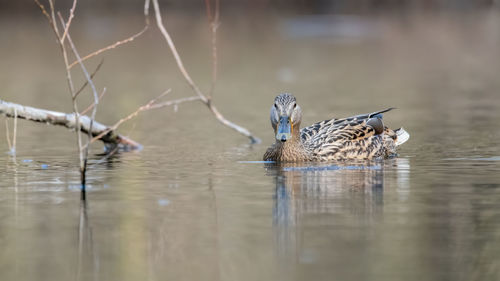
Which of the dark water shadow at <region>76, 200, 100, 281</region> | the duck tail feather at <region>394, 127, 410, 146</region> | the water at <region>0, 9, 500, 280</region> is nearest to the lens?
the dark water shadow at <region>76, 200, 100, 281</region>

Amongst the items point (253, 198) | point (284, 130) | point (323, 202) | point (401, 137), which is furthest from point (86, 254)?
point (401, 137)

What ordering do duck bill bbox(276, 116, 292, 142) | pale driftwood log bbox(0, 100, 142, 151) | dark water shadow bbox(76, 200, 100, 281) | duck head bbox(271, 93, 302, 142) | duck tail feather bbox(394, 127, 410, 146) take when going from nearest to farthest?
dark water shadow bbox(76, 200, 100, 281) → duck bill bbox(276, 116, 292, 142) → duck head bbox(271, 93, 302, 142) → pale driftwood log bbox(0, 100, 142, 151) → duck tail feather bbox(394, 127, 410, 146)

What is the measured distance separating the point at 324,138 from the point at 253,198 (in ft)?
9.82

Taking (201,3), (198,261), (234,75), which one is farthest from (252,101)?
(201,3)

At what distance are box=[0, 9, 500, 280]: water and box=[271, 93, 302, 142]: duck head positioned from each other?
0.41m

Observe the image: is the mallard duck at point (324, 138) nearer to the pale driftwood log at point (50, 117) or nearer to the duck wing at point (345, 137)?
the duck wing at point (345, 137)

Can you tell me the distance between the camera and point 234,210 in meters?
A: 9.30

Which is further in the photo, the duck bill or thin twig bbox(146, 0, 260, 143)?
the duck bill

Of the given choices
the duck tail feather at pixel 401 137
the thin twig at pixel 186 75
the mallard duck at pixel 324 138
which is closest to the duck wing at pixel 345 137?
the mallard duck at pixel 324 138

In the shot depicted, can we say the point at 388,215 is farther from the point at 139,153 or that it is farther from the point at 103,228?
the point at 139,153

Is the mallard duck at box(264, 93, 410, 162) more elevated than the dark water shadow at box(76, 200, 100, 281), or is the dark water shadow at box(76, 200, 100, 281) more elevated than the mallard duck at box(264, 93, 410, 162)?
the mallard duck at box(264, 93, 410, 162)

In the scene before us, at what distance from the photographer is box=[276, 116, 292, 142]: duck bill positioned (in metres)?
11.9

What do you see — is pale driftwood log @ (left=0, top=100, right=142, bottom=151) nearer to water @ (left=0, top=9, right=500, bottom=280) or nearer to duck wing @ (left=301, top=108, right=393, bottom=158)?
water @ (left=0, top=9, right=500, bottom=280)

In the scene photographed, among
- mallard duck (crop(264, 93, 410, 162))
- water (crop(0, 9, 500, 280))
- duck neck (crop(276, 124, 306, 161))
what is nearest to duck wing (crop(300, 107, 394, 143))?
mallard duck (crop(264, 93, 410, 162))
